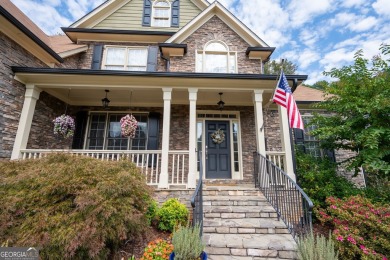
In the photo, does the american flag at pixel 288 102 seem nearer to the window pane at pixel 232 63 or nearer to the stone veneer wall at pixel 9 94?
the window pane at pixel 232 63

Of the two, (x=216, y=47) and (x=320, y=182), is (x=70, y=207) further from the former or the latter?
(x=216, y=47)

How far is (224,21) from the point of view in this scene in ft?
26.0

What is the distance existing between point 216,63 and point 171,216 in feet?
19.2

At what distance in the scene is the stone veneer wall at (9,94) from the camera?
16.1 ft

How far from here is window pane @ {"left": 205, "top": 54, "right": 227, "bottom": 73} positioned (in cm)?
756

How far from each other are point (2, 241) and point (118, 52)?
7.13 metres

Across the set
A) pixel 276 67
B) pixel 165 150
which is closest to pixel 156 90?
pixel 165 150

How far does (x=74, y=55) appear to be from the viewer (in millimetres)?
7773

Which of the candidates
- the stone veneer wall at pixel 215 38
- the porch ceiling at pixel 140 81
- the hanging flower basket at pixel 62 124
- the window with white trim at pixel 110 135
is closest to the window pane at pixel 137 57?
the stone veneer wall at pixel 215 38

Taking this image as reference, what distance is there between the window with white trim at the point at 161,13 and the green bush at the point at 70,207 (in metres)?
7.49

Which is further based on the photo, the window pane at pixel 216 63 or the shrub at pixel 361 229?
the window pane at pixel 216 63

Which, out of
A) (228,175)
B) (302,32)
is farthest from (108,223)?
(302,32)

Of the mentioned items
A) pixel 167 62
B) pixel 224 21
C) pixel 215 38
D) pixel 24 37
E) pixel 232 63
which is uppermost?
pixel 224 21

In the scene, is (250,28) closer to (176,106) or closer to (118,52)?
(176,106)
